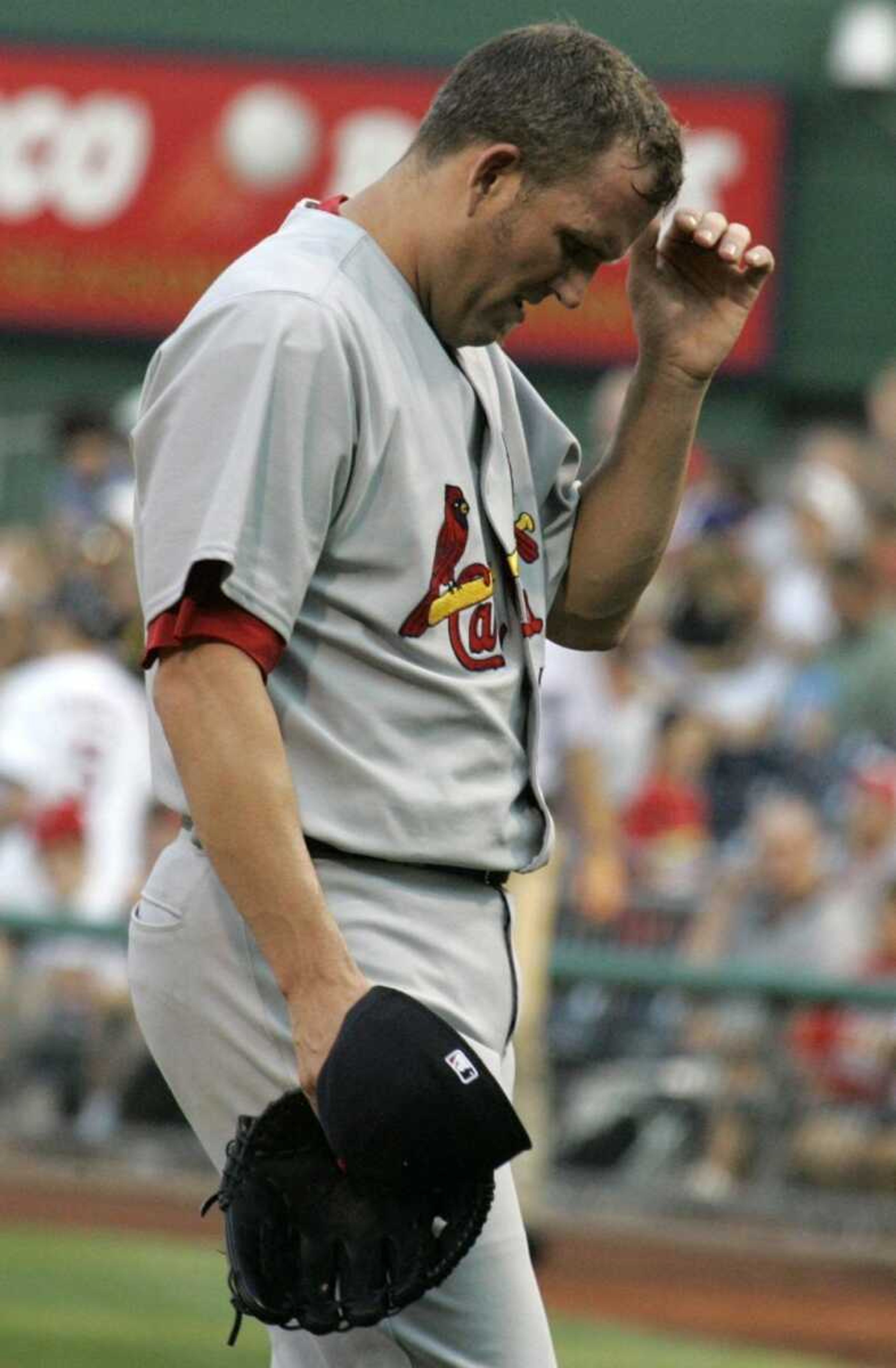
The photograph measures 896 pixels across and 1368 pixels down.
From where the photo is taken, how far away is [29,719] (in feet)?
27.8

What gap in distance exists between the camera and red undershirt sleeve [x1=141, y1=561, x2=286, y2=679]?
2395mm

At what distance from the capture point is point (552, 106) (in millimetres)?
2529

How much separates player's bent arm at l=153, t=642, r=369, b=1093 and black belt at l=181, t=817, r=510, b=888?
0.10 m

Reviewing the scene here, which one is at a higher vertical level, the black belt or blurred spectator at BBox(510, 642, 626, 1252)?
the black belt

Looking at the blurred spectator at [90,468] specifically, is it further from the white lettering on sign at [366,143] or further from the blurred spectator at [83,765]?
the white lettering on sign at [366,143]

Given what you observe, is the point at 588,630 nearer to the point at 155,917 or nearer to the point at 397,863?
the point at 397,863

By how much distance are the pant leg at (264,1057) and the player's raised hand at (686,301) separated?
2.61ft

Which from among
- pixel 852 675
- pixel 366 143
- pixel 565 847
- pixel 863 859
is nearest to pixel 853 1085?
pixel 863 859

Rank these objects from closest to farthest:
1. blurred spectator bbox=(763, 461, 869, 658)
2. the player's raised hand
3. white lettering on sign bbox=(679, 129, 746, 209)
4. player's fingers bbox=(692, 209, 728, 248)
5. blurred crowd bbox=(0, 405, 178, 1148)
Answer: player's fingers bbox=(692, 209, 728, 248)
the player's raised hand
blurred crowd bbox=(0, 405, 178, 1148)
blurred spectator bbox=(763, 461, 869, 658)
white lettering on sign bbox=(679, 129, 746, 209)

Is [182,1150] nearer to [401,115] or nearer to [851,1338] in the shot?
[851,1338]

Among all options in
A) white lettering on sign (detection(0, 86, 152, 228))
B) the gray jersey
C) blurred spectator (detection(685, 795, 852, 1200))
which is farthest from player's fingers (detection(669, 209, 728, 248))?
white lettering on sign (detection(0, 86, 152, 228))

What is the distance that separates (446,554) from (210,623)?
11.9 inches

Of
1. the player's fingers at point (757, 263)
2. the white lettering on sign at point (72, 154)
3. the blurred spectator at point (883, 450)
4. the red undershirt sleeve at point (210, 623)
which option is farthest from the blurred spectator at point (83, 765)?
the white lettering on sign at point (72, 154)

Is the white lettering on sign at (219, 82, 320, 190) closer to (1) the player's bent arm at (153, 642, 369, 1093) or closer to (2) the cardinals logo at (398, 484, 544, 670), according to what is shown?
(2) the cardinals logo at (398, 484, 544, 670)
